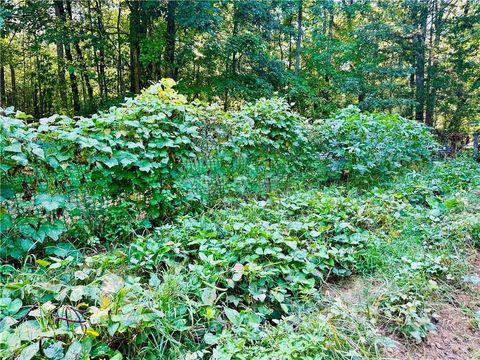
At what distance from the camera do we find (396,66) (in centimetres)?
1047

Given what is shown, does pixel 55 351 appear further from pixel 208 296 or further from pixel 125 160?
pixel 125 160

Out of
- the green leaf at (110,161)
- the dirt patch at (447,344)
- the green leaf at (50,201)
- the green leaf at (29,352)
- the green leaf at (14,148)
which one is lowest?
the dirt patch at (447,344)

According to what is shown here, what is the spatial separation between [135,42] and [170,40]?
130 cm

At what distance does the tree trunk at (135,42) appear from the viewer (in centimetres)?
862

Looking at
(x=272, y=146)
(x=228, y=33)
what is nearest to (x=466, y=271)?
(x=272, y=146)

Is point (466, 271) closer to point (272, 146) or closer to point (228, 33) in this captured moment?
point (272, 146)

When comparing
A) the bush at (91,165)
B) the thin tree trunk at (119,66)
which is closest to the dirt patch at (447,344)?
the bush at (91,165)

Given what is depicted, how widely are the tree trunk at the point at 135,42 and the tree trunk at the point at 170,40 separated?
978 millimetres

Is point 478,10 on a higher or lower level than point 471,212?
higher

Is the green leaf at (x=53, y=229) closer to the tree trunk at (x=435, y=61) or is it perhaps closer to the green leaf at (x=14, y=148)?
the green leaf at (x=14, y=148)

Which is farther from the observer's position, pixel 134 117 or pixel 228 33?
pixel 228 33

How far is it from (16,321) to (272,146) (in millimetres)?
2999

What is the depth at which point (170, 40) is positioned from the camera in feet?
27.4

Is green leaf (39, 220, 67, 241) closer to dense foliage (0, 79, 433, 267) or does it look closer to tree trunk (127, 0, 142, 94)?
dense foliage (0, 79, 433, 267)
